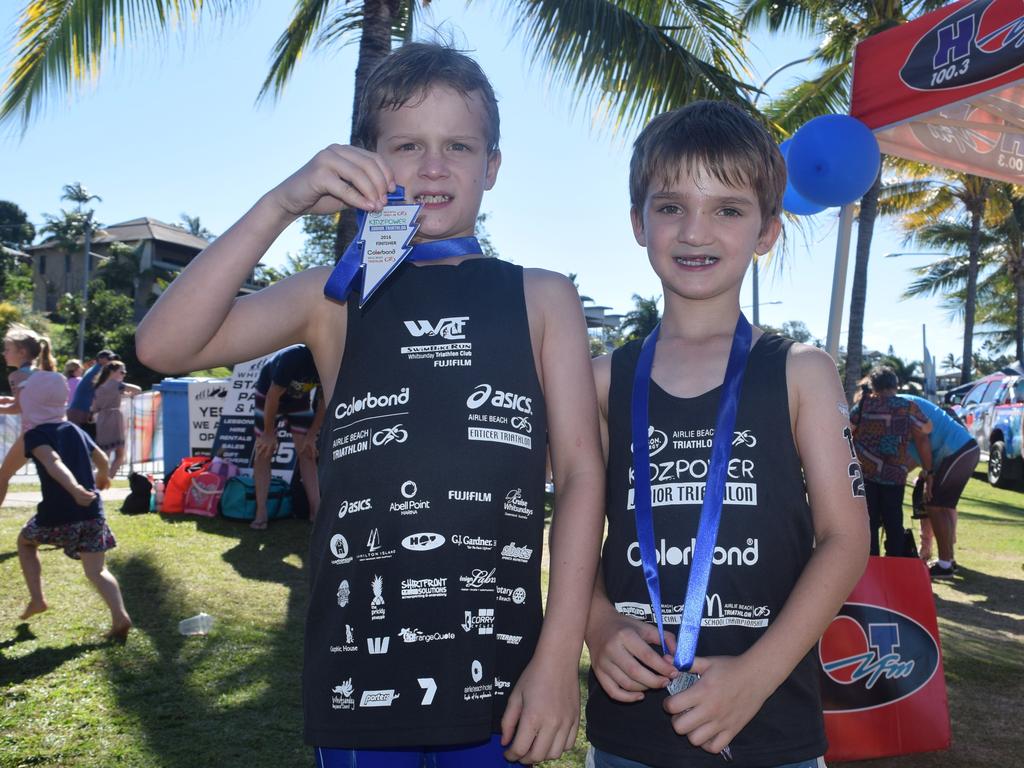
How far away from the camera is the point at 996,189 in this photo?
2612 centimetres

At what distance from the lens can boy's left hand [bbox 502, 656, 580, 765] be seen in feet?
4.50

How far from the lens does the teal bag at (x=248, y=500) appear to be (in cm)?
873

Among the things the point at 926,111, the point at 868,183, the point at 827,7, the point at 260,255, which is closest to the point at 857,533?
the point at 260,255

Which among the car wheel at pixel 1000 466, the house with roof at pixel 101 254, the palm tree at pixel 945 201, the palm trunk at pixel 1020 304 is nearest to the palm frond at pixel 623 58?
the car wheel at pixel 1000 466

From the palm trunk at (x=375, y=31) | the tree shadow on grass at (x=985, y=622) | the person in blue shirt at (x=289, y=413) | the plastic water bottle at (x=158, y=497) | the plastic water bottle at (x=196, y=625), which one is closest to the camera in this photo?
the plastic water bottle at (x=196, y=625)

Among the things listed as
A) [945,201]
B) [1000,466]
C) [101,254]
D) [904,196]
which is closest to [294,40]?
[1000,466]

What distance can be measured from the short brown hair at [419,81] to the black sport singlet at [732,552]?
0.72 meters

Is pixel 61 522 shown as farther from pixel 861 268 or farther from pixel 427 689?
pixel 861 268

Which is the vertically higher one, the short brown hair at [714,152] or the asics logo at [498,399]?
the short brown hair at [714,152]

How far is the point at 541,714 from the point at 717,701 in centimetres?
30

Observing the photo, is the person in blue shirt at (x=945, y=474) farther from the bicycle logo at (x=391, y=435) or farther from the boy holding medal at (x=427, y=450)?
the bicycle logo at (x=391, y=435)

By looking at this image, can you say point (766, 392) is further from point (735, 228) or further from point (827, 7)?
point (827, 7)

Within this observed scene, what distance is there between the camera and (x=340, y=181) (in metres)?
1.50

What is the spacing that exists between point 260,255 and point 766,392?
1014mm
